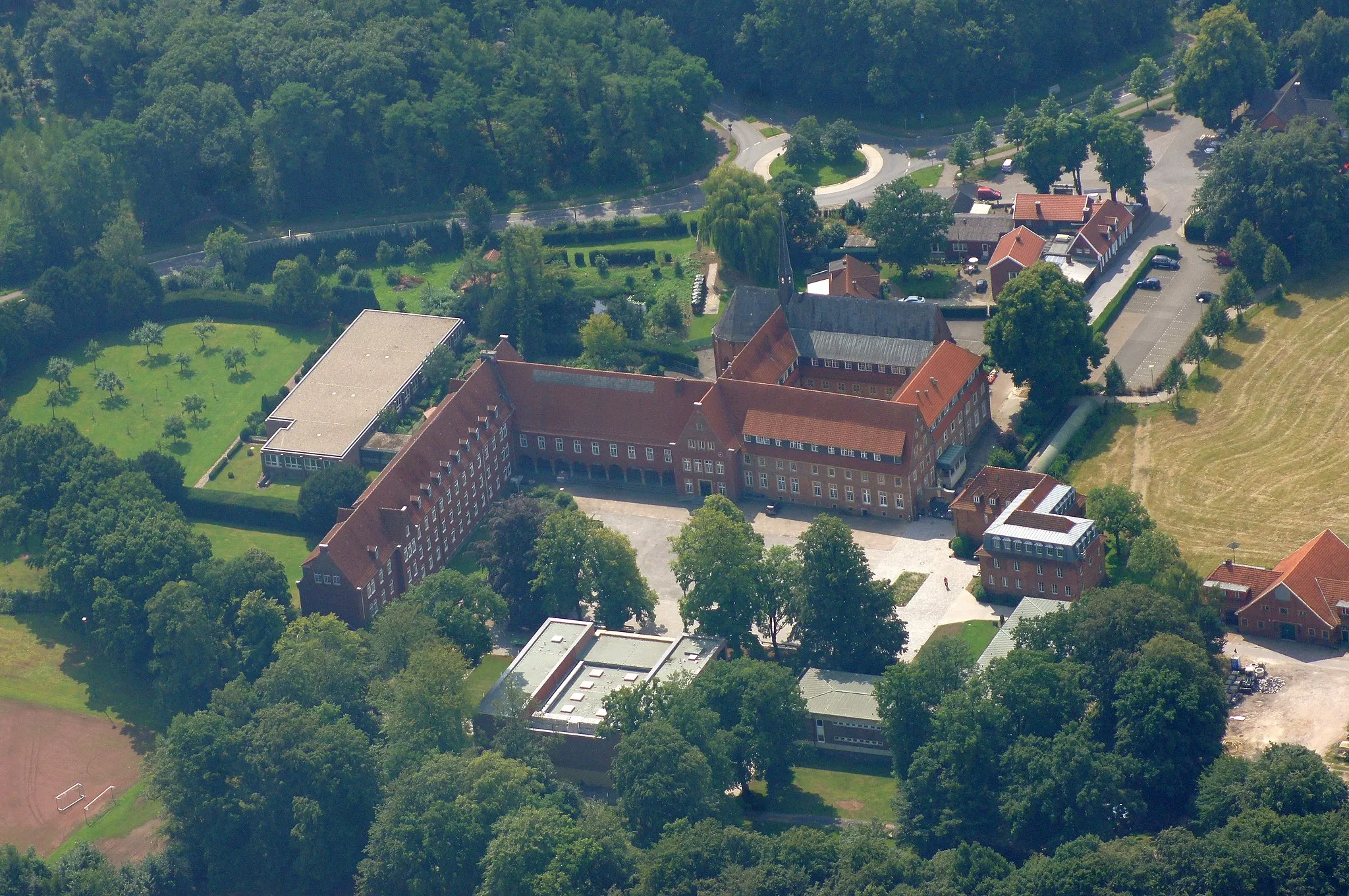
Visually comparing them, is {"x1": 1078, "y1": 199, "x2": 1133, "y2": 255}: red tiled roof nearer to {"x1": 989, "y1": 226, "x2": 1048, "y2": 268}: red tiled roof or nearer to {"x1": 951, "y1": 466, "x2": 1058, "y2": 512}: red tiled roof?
{"x1": 989, "y1": 226, "x2": 1048, "y2": 268}: red tiled roof

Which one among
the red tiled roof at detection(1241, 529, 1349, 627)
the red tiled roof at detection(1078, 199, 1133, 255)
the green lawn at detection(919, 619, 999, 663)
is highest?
the red tiled roof at detection(1241, 529, 1349, 627)

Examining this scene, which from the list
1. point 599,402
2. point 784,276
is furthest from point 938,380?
point 599,402

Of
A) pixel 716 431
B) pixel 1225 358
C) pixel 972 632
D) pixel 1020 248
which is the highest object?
pixel 1020 248

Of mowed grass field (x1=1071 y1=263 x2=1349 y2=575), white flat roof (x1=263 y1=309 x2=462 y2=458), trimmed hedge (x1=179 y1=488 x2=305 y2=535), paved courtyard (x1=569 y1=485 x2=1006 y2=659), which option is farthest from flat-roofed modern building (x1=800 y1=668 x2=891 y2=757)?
white flat roof (x1=263 y1=309 x2=462 y2=458)

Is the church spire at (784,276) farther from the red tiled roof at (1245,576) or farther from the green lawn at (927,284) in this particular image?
the red tiled roof at (1245,576)

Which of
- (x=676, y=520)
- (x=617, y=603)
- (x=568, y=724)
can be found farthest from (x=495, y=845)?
A: (x=676, y=520)

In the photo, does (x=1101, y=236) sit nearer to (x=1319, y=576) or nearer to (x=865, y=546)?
(x=865, y=546)
